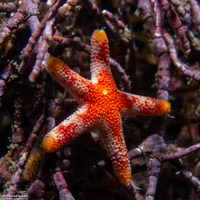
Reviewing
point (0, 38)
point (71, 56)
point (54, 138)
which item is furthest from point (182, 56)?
point (0, 38)

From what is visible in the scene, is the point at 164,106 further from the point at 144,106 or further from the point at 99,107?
the point at 99,107

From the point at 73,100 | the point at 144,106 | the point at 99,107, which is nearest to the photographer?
the point at 99,107

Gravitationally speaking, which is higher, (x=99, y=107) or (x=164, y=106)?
(x=99, y=107)

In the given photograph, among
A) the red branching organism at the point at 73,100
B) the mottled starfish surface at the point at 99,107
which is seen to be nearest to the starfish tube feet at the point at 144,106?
the mottled starfish surface at the point at 99,107

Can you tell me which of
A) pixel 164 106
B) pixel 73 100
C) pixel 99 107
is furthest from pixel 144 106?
pixel 73 100

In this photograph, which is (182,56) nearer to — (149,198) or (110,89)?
(110,89)
